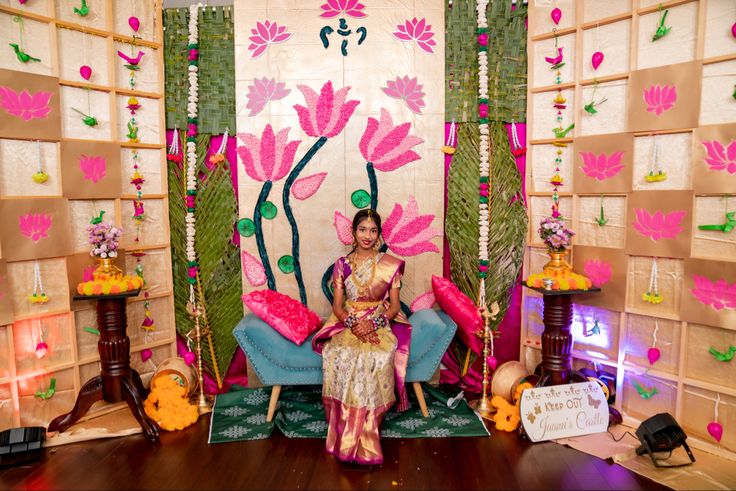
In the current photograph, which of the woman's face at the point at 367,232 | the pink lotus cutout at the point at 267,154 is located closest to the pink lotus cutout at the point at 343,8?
the pink lotus cutout at the point at 267,154

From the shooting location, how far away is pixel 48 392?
121 inches

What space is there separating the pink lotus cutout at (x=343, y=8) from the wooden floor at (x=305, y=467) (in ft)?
10.4

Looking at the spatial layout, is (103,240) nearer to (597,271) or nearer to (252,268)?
(252,268)

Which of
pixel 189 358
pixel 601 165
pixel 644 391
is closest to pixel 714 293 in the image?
pixel 644 391

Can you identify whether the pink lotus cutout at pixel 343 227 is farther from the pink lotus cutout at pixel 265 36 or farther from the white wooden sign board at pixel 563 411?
the white wooden sign board at pixel 563 411

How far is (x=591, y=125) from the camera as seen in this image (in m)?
3.24

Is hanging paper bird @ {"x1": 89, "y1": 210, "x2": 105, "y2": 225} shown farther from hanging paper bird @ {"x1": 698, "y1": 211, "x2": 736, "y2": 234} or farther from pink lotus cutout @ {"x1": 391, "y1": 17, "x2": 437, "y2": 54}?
hanging paper bird @ {"x1": 698, "y1": 211, "x2": 736, "y2": 234}

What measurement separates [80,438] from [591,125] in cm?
408

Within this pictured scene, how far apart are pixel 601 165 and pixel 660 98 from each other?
53 cm

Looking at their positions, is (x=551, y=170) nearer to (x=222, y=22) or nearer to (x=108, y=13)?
(x=222, y=22)

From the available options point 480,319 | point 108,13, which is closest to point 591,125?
point 480,319

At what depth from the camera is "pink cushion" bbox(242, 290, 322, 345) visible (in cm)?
311

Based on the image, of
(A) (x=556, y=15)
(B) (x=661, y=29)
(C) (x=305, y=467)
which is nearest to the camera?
(C) (x=305, y=467)

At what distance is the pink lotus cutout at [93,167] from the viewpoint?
3.18 m
